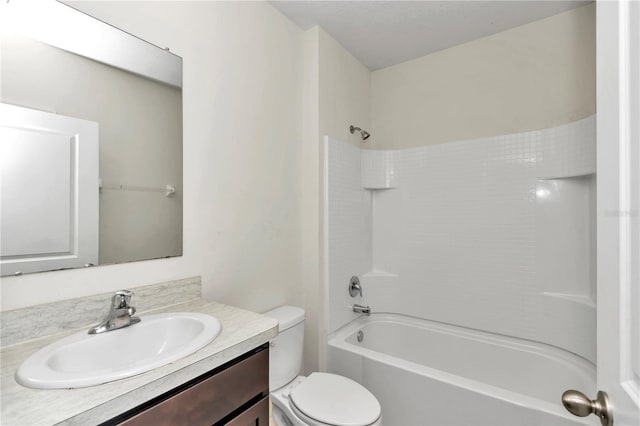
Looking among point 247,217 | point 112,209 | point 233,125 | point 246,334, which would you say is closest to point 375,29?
point 233,125

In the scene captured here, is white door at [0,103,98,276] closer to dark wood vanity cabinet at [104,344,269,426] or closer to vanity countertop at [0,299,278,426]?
vanity countertop at [0,299,278,426]

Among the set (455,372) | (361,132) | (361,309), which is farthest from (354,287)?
(361,132)

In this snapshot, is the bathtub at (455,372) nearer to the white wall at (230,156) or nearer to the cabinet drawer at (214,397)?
the white wall at (230,156)

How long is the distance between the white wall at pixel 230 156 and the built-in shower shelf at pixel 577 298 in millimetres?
1616

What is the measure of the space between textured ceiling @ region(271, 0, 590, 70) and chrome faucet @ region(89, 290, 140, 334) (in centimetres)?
180

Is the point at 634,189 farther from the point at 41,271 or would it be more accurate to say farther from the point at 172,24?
the point at 172,24

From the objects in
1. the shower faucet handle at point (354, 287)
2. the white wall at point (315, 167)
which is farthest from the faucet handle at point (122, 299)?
the shower faucet handle at point (354, 287)

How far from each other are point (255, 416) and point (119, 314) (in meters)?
0.58

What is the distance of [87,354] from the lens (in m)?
0.90

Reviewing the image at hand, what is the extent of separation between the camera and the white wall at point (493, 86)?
186 cm

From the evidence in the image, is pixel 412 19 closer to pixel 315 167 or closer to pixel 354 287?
pixel 315 167

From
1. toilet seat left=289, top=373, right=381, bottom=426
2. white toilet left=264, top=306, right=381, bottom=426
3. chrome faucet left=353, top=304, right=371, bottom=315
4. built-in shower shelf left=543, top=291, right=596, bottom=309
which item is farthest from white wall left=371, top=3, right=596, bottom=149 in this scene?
toilet seat left=289, top=373, right=381, bottom=426

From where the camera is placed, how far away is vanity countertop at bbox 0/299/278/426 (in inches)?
23.1

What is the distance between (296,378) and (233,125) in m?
1.44
